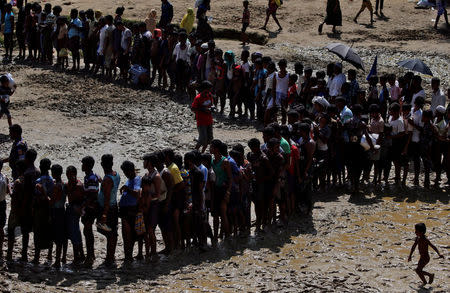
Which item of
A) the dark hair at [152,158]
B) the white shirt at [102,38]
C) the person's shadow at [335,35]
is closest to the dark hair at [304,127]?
the dark hair at [152,158]

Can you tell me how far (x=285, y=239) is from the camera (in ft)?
38.0

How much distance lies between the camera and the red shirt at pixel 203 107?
14.3 m

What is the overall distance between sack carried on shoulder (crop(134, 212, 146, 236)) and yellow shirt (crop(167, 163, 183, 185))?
0.63 m

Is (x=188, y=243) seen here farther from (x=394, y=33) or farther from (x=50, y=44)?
(x=394, y=33)

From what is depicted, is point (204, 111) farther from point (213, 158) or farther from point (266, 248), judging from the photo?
point (266, 248)

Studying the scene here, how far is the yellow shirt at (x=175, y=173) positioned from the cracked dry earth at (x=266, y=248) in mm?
1078

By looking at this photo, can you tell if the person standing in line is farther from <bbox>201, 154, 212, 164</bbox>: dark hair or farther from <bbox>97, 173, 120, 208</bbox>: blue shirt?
<bbox>97, 173, 120, 208</bbox>: blue shirt

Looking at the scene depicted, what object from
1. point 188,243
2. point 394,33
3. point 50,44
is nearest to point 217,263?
point 188,243

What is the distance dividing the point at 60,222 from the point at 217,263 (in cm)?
213

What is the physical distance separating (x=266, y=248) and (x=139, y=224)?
1898mm

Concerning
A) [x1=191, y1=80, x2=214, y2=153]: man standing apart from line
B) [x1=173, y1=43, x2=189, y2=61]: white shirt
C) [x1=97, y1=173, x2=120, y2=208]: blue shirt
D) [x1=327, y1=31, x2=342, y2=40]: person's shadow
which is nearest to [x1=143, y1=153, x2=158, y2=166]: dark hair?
[x1=97, y1=173, x2=120, y2=208]: blue shirt

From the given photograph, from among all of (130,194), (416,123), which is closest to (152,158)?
(130,194)

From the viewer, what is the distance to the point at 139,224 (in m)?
10.5

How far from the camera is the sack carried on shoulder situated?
34.3ft
